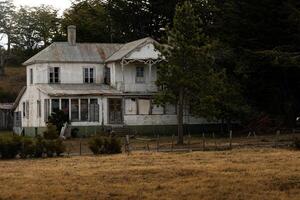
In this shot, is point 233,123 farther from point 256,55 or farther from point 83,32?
point 83,32

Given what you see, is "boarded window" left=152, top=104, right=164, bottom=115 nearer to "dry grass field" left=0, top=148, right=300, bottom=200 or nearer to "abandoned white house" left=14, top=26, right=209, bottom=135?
"abandoned white house" left=14, top=26, right=209, bottom=135

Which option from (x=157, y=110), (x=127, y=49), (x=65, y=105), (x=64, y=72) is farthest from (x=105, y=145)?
(x=64, y=72)

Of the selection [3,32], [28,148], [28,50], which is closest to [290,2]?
[28,148]

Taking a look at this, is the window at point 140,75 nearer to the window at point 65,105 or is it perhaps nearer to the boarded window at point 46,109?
the window at point 65,105

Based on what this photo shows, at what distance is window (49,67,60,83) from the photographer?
56.7 metres

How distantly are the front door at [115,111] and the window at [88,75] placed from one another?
376 centimetres

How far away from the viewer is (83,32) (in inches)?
3115

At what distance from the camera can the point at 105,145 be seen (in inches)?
1364

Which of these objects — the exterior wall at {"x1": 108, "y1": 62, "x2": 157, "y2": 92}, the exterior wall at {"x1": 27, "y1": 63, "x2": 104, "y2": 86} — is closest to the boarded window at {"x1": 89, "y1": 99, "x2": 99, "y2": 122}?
the exterior wall at {"x1": 108, "y1": 62, "x2": 157, "y2": 92}

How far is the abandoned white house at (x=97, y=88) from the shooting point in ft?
177

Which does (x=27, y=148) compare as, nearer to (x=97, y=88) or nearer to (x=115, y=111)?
(x=115, y=111)

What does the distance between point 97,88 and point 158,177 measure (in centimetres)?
3457

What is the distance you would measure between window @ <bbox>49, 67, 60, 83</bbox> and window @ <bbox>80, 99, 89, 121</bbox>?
4131 millimetres

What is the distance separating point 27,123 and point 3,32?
38510mm
